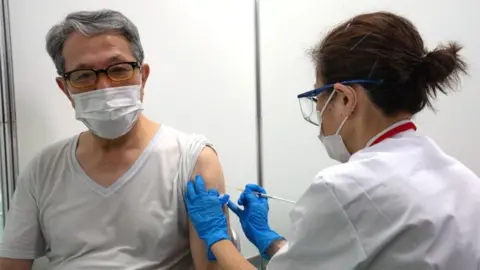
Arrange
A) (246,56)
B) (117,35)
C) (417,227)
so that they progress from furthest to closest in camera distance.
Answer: (246,56), (117,35), (417,227)

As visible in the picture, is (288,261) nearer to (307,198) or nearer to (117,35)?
(307,198)

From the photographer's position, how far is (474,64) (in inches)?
61.2

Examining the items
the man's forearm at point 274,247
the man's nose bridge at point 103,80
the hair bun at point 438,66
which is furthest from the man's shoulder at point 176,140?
the hair bun at point 438,66

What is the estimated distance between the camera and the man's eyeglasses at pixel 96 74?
1268 millimetres

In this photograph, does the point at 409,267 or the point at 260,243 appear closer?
the point at 409,267

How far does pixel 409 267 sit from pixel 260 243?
0.58 m

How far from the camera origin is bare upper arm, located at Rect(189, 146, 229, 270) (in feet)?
4.31

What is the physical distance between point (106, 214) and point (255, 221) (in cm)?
45

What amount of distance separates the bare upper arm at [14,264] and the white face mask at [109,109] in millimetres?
472

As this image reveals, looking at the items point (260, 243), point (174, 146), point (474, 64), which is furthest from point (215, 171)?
point (474, 64)

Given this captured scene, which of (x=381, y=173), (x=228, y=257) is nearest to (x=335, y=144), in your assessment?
(x=381, y=173)

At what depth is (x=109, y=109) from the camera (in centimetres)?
125

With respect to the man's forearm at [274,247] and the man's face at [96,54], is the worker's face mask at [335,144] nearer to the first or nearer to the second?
the man's forearm at [274,247]

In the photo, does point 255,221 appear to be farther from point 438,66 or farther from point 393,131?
point 438,66
